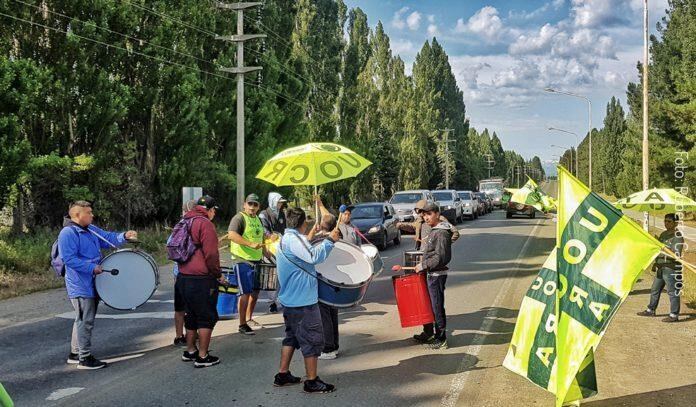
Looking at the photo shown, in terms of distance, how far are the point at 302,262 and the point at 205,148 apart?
57.3 feet

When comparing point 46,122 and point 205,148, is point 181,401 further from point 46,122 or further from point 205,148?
point 205,148

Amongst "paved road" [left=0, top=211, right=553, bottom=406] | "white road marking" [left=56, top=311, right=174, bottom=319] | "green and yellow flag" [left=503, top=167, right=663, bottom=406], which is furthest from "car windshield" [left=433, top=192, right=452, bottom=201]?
"green and yellow flag" [left=503, top=167, right=663, bottom=406]

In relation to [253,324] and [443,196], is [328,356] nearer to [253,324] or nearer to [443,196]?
[253,324]

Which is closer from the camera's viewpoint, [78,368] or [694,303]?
[78,368]

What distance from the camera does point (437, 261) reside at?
7121 mm

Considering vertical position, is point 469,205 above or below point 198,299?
above

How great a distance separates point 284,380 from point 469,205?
31380 mm

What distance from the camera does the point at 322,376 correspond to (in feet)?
20.9

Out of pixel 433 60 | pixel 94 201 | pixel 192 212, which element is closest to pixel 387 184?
pixel 433 60

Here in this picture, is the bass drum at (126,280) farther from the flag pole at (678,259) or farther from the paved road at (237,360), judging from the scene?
the flag pole at (678,259)

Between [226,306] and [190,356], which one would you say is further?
[226,306]

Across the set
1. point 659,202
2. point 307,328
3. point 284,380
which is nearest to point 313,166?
point 307,328

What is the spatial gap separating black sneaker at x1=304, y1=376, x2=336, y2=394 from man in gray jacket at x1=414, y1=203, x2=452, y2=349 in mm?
1977

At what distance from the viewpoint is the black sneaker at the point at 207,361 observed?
6672 mm
